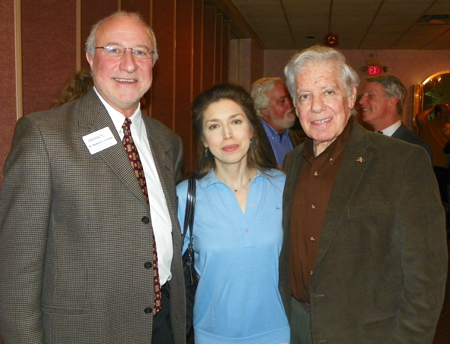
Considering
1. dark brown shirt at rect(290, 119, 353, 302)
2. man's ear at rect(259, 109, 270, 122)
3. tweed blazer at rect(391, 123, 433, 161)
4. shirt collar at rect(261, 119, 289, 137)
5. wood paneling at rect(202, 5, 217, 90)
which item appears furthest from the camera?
wood paneling at rect(202, 5, 217, 90)

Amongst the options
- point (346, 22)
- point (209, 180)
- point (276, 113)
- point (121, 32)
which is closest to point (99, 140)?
point (121, 32)

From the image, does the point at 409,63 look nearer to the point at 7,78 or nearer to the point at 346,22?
the point at 346,22

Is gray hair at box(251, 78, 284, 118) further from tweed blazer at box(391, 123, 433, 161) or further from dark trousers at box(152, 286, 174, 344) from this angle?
dark trousers at box(152, 286, 174, 344)

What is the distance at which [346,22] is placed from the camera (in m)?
8.47

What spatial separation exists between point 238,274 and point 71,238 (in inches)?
28.2

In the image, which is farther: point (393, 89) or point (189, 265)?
point (393, 89)

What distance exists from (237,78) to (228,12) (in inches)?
89.1

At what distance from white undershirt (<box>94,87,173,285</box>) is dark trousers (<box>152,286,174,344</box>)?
0.10m

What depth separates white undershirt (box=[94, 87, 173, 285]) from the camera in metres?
1.82

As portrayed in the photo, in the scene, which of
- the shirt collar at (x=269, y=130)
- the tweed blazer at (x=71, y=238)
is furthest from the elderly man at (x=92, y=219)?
the shirt collar at (x=269, y=130)

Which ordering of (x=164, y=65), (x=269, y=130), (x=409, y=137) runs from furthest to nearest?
(x=164, y=65)
(x=269, y=130)
(x=409, y=137)

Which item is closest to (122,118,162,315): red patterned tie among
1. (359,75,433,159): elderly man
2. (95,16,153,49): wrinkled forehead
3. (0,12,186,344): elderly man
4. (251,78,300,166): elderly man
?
(0,12,186,344): elderly man

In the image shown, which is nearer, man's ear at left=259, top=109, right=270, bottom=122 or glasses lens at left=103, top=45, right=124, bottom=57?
glasses lens at left=103, top=45, right=124, bottom=57

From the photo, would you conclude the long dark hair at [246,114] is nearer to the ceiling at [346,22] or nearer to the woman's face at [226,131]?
the woman's face at [226,131]
